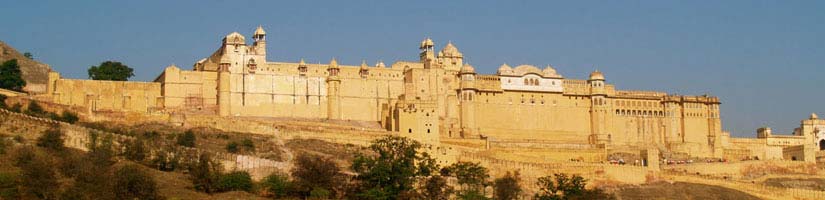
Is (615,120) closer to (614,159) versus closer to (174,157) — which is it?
(614,159)

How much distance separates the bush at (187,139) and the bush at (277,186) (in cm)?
631

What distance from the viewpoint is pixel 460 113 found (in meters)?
78.9

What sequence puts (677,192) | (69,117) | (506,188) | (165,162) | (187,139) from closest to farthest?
(165,162) < (187,139) < (506,188) < (69,117) < (677,192)

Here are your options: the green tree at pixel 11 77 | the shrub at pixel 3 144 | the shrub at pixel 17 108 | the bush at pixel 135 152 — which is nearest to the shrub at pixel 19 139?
the shrub at pixel 3 144

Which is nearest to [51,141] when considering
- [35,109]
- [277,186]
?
[35,109]

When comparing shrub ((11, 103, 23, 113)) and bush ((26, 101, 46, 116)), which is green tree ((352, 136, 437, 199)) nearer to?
bush ((26, 101, 46, 116))

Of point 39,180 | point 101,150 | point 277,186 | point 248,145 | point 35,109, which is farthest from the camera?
point 35,109

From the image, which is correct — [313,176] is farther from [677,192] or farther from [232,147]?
[677,192]

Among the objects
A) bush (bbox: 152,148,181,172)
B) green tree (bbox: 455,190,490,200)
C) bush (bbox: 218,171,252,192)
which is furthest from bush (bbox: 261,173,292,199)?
green tree (bbox: 455,190,490,200)

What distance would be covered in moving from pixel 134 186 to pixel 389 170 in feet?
43.9

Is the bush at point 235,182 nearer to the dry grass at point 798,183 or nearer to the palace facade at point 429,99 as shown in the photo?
the palace facade at point 429,99

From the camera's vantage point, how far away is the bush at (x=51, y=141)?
55.7m

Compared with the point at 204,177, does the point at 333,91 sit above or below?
above

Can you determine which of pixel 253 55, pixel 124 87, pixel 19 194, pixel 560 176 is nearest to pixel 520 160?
pixel 560 176
